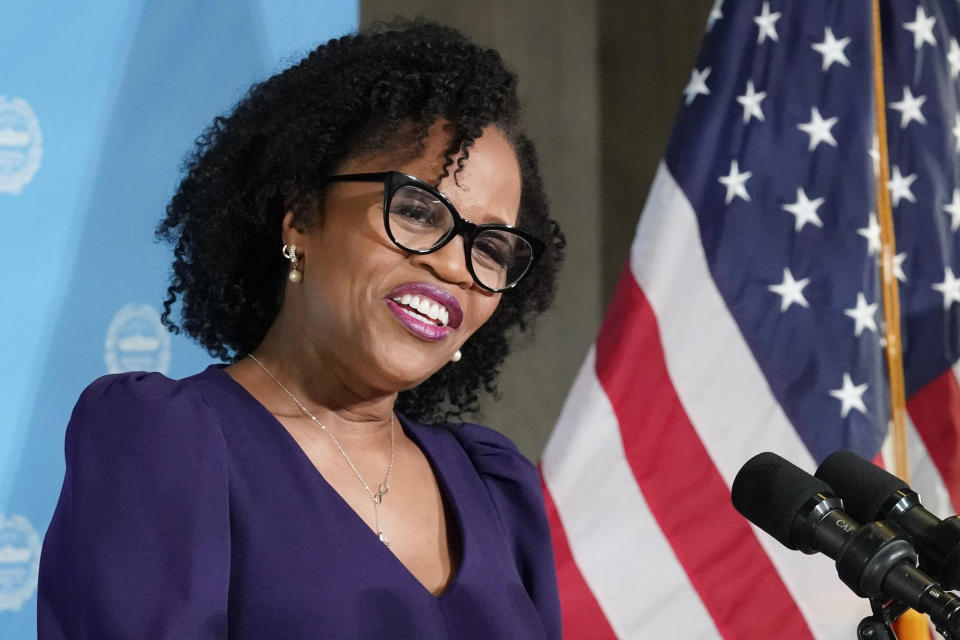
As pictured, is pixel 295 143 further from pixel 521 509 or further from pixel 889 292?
pixel 889 292

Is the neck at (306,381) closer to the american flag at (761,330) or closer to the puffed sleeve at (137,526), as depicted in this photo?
the puffed sleeve at (137,526)

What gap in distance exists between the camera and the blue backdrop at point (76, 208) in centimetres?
142

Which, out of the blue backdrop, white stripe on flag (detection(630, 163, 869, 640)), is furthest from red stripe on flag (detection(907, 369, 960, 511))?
the blue backdrop

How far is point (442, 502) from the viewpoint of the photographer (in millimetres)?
1413

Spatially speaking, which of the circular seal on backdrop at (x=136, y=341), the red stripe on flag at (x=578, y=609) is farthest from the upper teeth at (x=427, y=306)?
the red stripe on flag at (x=578, y=609)

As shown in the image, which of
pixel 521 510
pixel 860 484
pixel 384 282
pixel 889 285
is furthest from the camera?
pixel 889 285

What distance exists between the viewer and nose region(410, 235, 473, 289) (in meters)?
1.24

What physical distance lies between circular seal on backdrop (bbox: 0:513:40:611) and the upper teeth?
59 centimetres

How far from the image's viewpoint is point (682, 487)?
2043 millimetres

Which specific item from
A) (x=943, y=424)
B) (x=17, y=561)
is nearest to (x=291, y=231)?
(x=17, y=561)

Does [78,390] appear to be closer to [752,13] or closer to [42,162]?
[42,162]

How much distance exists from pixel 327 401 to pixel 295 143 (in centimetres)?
30

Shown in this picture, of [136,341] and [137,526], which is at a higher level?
[136,341]

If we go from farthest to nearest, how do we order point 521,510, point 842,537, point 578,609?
point 578,609 < point 521,510 < point 842,537
